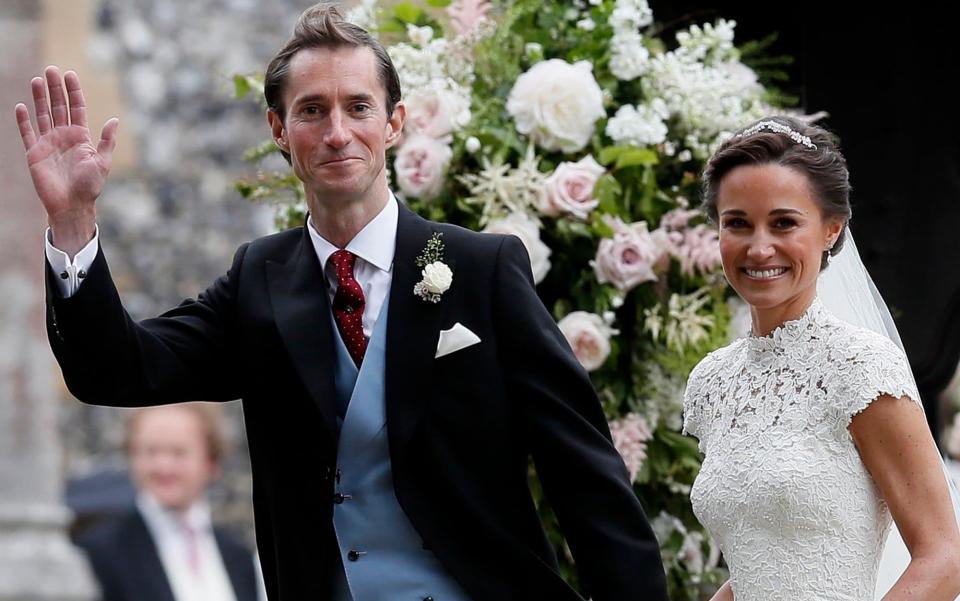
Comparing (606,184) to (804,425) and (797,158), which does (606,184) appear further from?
(804,425)

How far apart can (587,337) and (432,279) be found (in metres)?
0.98

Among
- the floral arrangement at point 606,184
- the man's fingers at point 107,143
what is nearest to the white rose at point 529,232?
the floral arrangement at point 606,184

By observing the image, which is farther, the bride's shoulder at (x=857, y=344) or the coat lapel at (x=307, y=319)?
the coat lapel at (x=307, y=319)

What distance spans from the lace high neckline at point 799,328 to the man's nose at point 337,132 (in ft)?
2.78

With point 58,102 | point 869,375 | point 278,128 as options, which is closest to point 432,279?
point 278,128

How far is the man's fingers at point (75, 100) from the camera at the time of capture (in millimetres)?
3455

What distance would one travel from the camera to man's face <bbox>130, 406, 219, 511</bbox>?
500 centimetres

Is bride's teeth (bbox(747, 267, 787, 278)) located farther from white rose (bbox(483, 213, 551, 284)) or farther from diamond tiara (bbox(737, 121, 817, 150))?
white rose (bbox(483, 213, 551, 284))

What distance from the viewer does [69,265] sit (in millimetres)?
3461

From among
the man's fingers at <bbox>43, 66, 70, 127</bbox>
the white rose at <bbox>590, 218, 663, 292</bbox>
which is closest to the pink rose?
the white rose at <bbox>590, 218, 663, 292</bbox>

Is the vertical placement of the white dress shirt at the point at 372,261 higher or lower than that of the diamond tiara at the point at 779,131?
lower

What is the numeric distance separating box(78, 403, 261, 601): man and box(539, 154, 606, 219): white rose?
3.95 ft

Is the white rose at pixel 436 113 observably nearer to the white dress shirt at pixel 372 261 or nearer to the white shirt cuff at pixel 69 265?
the white dress shirt at pixel 372 261

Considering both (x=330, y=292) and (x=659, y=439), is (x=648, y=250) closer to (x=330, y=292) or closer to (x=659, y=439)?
(x=659, y=439)
